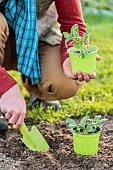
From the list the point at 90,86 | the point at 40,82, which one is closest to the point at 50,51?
the point at 40,82

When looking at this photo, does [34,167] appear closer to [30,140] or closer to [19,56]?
[30,140]

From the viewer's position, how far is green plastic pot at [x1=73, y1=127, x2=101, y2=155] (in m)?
2.45

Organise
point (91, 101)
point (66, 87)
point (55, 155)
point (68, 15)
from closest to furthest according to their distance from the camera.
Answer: point (55, 155), point (68, 15), point (66, 87), point (91, 101)

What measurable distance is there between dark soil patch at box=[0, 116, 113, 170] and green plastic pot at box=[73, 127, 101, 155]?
0.03m

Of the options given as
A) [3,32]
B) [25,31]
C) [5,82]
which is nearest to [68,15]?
[25,31]

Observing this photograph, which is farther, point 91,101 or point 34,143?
point 91,101

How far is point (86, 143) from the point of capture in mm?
2469

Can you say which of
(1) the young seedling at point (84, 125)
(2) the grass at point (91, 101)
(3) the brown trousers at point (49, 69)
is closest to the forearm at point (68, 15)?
(3) the brown trousers at point (49, 69)

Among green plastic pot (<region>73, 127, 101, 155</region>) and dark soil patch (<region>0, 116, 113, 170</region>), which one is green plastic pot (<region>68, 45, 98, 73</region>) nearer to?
green plastic pot (<region>73, 127, 101, 155</region>)

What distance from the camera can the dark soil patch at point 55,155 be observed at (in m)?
2.43

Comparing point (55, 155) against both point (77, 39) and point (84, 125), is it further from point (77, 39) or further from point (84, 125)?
point (77, 39)

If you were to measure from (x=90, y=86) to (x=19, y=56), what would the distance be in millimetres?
905

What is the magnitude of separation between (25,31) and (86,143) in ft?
2.35

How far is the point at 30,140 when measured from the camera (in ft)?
8.61
